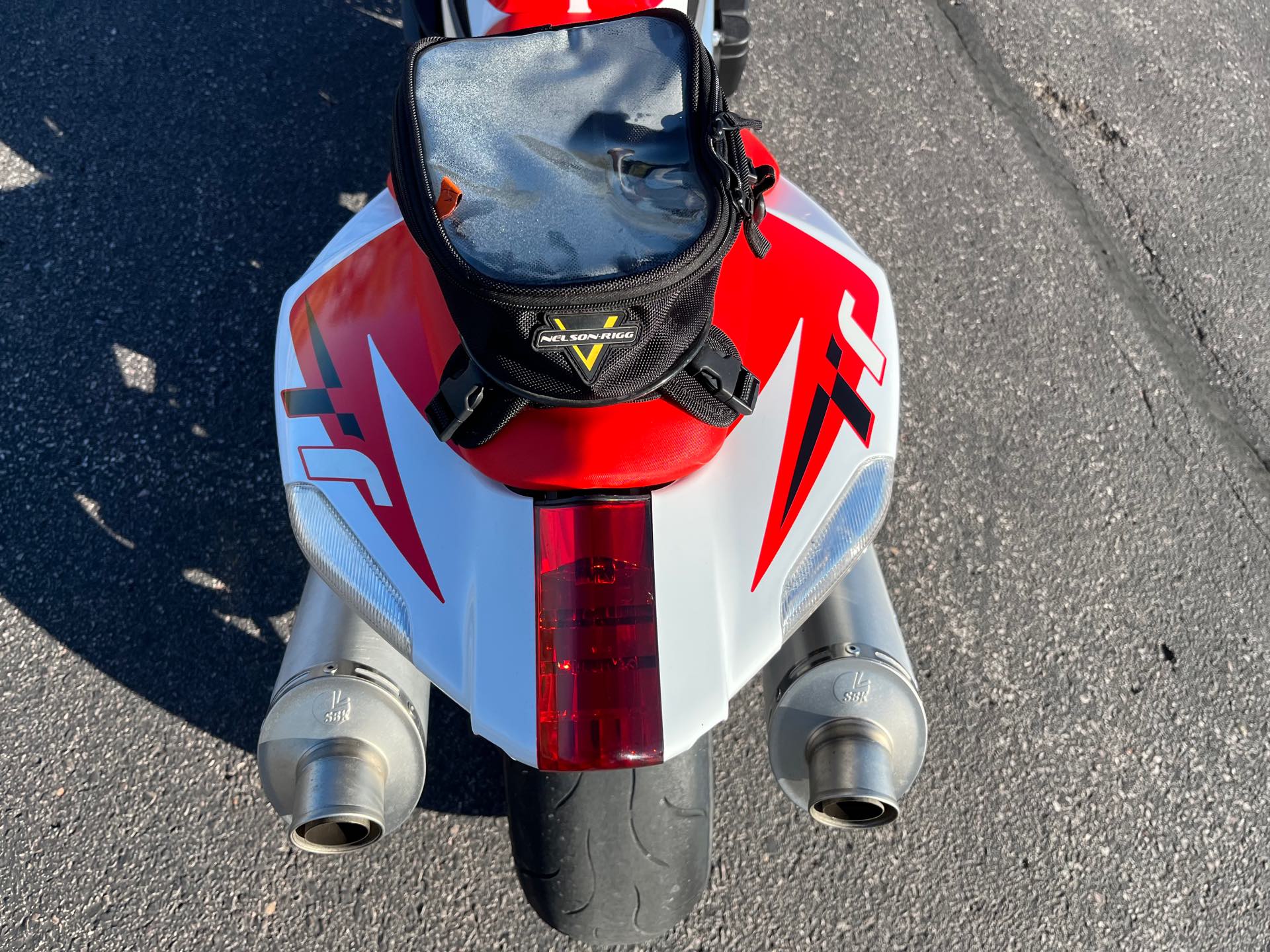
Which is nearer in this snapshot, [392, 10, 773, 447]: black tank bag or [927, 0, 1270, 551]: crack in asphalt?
[392, 10, 773, 447]: black tank bag

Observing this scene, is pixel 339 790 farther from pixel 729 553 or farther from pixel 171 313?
pixel 171 313

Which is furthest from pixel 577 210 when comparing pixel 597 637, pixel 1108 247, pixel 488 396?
pixel 1108 247

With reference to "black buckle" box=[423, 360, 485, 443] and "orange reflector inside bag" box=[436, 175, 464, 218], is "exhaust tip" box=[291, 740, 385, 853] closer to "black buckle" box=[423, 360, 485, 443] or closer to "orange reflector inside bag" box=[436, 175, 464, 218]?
"black buckle" box=[423, 360, 485, 443]

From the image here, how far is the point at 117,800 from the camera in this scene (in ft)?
6.42

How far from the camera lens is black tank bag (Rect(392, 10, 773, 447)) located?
114 cm

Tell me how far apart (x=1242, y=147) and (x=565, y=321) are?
2850 millimetres

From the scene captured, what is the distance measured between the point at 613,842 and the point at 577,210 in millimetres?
952

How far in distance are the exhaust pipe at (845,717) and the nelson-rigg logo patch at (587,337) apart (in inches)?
21.7

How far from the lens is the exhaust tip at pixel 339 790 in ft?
4.25

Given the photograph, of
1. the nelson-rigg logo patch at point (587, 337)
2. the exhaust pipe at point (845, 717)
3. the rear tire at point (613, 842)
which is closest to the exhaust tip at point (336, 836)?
the rear tire at point (613, 842)

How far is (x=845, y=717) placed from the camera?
1398 millimetres

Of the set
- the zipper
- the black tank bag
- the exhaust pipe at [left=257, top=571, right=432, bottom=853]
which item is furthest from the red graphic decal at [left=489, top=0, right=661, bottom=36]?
the exhaust pipe at [left=257, top=571, right=432, bottom=853]

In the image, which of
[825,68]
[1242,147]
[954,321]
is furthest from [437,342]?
[1242,147]

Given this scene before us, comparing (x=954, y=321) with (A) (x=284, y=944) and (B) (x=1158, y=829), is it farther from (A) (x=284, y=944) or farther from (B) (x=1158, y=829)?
(A) (x=284, y=944)
